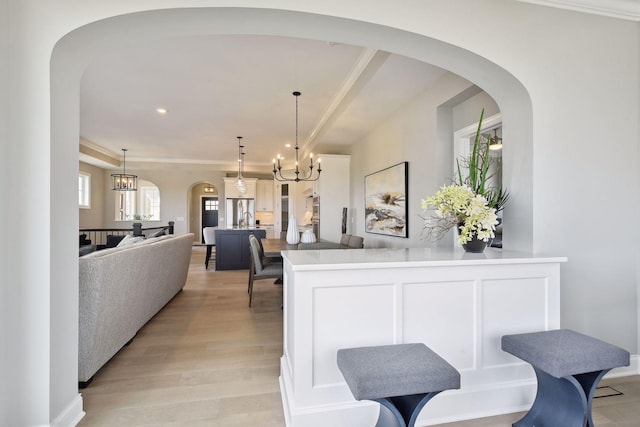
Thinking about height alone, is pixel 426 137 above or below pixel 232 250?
above

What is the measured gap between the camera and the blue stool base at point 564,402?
152cm

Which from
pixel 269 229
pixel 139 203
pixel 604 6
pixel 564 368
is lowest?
pixel 564 368

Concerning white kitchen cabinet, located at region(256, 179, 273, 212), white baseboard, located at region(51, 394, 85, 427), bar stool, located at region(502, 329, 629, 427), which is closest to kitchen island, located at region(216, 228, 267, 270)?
white kitchen cabinet, located at region(256, 179, 273, 212)

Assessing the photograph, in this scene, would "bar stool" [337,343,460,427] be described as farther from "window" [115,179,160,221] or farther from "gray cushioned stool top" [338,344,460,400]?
"window" [115,179,160,221]

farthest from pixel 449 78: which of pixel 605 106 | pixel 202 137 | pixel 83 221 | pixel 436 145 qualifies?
pixel 83 221

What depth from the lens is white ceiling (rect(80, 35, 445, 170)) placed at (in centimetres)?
305

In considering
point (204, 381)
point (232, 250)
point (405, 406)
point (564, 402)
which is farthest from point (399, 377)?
point (232, 250)

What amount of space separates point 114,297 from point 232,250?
448cm

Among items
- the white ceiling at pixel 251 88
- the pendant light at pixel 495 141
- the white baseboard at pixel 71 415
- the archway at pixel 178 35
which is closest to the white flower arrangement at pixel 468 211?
the archway at pixel 178 35

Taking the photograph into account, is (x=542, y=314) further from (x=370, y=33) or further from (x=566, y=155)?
(x=370, y=33)

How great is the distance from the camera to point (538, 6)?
2133mm

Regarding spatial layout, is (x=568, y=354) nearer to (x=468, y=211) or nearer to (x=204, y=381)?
(x=468, y=211)

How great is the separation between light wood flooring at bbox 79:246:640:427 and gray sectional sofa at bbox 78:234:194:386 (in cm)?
15

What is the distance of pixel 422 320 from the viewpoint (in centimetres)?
176
